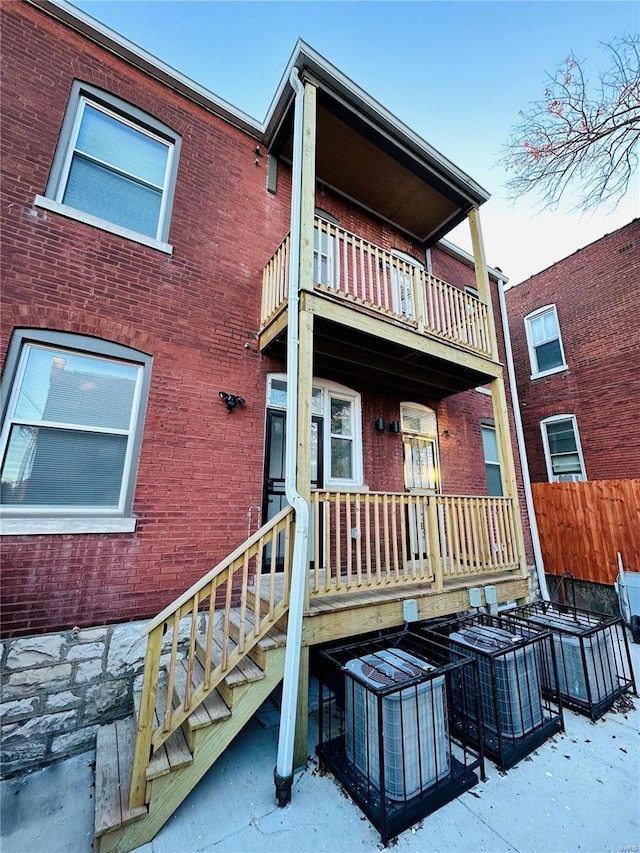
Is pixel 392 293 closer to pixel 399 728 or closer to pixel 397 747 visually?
pixel 399 728

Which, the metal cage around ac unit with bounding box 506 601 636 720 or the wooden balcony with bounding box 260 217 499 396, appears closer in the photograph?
the metal cage around ac unit with bounding box 506 601 636 720

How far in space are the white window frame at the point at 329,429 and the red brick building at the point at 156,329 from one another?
0.9 inches

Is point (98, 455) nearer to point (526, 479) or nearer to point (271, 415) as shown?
point (271, 415)

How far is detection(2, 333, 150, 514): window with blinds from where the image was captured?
3445 millimetres

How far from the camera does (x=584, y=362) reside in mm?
9430

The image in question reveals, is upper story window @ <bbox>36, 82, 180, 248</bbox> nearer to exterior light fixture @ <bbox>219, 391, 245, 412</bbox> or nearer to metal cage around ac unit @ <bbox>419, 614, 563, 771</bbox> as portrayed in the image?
exterior light fixture @ <bbox>219, 391, 245, 412</bbox>

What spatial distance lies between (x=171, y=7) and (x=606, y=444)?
11.4m

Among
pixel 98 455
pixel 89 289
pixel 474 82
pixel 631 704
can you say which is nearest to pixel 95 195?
pixel 89 289

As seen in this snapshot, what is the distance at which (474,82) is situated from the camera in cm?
708

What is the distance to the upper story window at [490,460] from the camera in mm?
7582

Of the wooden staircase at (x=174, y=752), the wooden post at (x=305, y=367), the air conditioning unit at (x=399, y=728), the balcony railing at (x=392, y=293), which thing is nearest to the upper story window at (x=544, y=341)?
the balcony railing at (x=392, y=293)

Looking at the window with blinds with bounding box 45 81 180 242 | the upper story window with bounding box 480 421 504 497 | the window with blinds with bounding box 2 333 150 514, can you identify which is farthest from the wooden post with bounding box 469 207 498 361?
the window with blinds with bounding box 2 333 150 514

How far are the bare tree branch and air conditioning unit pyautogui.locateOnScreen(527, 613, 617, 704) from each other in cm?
861

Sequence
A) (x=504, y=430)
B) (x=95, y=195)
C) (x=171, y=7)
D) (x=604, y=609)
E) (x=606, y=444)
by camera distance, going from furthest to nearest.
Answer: (x=606, y=444)
(x=604, y=609)
(x=504, y=430)
(x=171, y=7)
(x=95, y=195)
